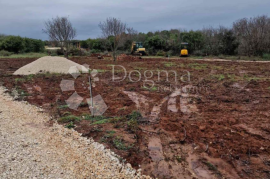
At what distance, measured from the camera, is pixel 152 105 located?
5375 millimetres

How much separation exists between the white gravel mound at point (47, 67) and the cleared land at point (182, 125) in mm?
3605

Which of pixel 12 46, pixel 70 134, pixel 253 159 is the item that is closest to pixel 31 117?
pixel 70 134

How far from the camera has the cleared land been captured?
2.89 m

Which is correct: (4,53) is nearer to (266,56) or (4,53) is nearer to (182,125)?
(182,125)

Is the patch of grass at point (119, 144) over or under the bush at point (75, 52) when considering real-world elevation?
under

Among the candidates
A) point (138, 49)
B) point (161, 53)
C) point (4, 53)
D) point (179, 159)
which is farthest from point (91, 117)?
point (4, 53)

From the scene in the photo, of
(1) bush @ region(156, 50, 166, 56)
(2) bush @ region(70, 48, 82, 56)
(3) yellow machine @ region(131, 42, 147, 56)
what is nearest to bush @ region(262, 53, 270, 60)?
(1) bush @ region(156, 50, 166, 56)

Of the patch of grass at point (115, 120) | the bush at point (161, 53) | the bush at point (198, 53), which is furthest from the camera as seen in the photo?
the bush at point (161, 53)

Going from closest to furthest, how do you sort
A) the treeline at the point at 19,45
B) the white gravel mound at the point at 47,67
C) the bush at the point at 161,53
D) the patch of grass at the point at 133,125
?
the patch of grass at the point at 133,125 < the white gravel mound at the point at 47,67 < the bush at the point at 161,53 < the treeline at the point at 19,45

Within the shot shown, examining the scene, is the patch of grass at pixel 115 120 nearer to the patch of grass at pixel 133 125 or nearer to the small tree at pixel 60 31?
the patch of grass at pixel 133 125

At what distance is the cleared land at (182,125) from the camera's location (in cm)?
289

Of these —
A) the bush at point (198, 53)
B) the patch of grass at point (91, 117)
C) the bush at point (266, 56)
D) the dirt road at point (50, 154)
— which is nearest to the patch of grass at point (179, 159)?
the dirt road at point (50, 154)

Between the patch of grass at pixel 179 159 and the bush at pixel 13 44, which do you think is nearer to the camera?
the patch of grass at pixel 179 159

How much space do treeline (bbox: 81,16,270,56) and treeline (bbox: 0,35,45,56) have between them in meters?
8.44
